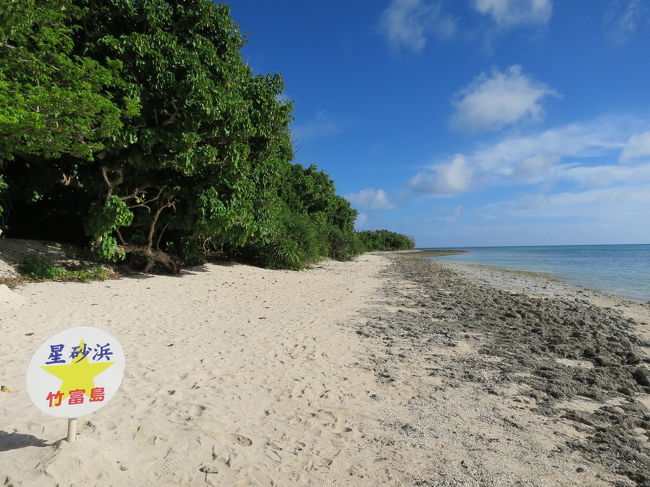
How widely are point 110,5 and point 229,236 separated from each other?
7.42 metres

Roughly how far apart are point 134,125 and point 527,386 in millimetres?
10452

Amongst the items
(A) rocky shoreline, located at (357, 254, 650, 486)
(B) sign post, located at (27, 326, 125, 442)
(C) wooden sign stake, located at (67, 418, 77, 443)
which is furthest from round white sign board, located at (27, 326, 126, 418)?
(A) rocky shoreline, located at (357, 254, 650, 486)

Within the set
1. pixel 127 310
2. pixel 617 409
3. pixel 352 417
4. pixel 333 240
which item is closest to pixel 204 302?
pixel 127 310

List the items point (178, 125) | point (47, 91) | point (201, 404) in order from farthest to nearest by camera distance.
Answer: point (178, 125), point (47, 91), point (201, 404)

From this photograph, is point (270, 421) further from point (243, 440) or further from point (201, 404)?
point (201, 404)

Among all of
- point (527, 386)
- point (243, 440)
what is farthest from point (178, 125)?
point (527, 386)

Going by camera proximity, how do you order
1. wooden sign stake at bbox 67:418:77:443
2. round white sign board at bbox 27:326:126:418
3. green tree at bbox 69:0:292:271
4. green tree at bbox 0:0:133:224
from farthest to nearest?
green tree at bbox 69:0:292:271
green tree at bbox 0:0:133:224
wooden sign stake at bbox 67:418:77:443
round white sign board at bbox 27:326:126:418

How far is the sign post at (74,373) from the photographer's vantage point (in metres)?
2.46

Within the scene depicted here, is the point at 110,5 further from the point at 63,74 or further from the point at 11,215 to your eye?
the point at 11,215

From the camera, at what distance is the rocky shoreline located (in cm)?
299

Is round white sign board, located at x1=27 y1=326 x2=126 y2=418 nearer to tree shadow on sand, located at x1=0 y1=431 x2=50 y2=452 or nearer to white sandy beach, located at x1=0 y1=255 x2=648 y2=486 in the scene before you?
white sandy beach, located at x1=0 y1=255 x2=648 y2=486

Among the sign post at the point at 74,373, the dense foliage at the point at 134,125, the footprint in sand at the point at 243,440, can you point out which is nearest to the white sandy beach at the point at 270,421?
the footprint in sand at the point at 243,440

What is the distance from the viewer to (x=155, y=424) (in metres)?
3.32

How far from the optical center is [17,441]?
2.83 meters
